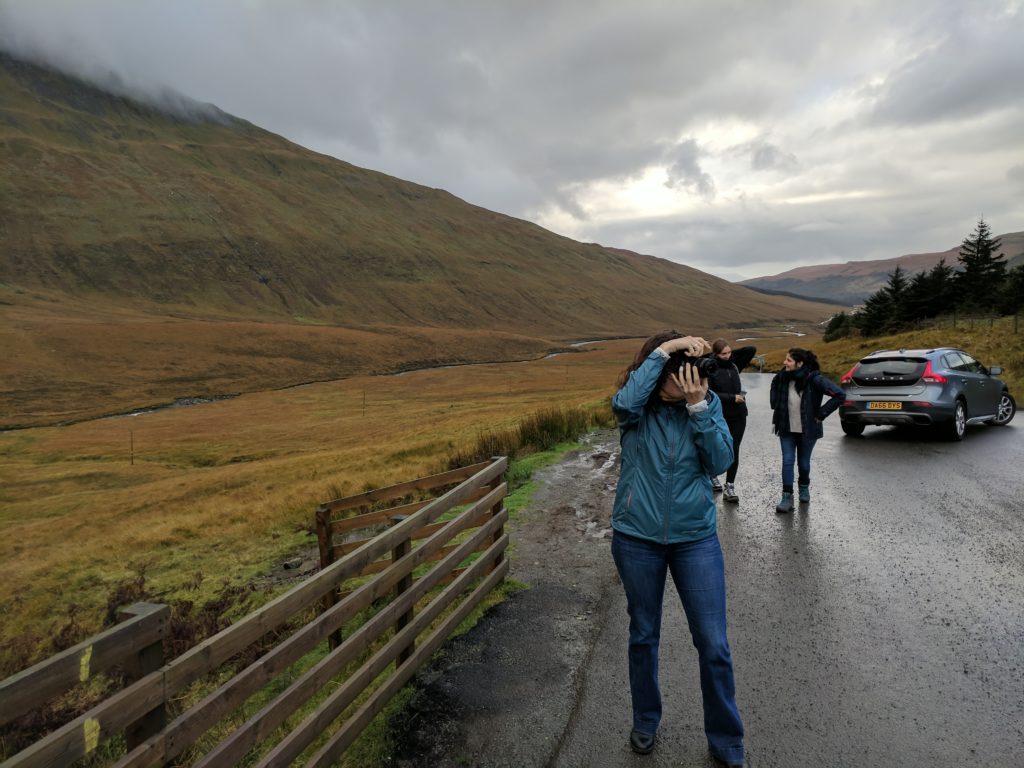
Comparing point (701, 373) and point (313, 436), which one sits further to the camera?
point (313, 436)

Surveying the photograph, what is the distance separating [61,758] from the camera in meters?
2.04

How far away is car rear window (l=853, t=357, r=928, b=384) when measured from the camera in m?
11.7

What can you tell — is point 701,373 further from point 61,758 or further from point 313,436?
point 313,436

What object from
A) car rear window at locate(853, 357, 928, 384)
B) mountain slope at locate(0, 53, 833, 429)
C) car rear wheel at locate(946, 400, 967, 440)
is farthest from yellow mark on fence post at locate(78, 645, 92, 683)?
mountain slope at locate(0, 53, 833, 429)

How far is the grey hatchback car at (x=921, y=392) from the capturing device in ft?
37.6

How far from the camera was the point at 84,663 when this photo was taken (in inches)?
86.1

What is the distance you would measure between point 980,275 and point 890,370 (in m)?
40.0

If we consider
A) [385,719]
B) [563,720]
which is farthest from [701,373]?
[385,719]

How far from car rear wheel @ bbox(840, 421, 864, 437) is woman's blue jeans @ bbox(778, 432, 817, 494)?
5.49 meters

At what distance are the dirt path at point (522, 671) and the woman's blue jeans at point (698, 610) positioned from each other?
833 millimetres

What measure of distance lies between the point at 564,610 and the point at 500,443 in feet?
28.3

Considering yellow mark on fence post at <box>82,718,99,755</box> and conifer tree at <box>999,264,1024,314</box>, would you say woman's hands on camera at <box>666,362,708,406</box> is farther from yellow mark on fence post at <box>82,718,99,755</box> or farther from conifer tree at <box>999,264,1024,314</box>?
conifer tree at <box>999,264,1024,314</box>

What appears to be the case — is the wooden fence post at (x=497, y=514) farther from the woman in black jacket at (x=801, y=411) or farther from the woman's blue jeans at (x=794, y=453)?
the woman's blue jeans at (x=794, y=453)

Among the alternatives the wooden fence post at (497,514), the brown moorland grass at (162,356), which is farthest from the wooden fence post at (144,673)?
the brown moorland grass at (162,356)
